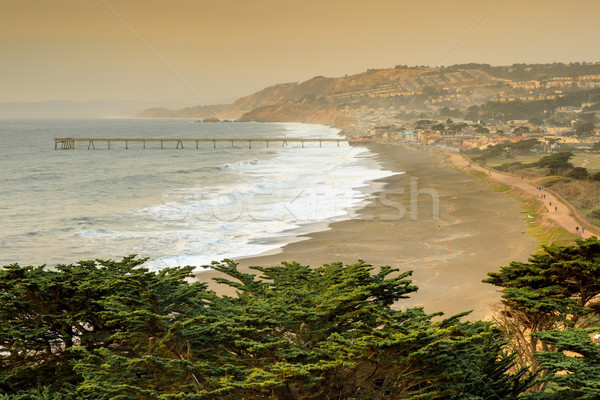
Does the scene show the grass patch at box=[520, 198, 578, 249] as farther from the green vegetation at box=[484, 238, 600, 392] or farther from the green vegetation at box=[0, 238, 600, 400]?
the green vegetation at box=[0, 238, 600, 400]

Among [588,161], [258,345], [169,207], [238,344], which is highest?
[258,345]

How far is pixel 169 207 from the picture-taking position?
45656mm

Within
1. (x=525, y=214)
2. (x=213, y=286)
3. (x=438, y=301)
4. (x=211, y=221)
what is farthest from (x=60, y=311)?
(x=525, y=214)

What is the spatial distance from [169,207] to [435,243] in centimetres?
2397

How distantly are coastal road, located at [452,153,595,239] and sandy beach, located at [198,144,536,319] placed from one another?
2.11 m

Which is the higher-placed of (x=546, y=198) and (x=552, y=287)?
(x=552, y=287)

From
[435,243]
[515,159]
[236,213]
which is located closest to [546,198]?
[435,243]

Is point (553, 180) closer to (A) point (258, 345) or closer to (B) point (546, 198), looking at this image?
(B) point (546, 198)

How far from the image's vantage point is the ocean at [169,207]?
104 feet

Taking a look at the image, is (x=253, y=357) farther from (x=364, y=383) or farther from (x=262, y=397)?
(x=364, y=383)

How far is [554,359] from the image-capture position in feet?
26.6

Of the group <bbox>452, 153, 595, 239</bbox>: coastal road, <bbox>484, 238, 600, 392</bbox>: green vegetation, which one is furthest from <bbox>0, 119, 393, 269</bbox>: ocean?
<bbox>484, 238, 600, 392</bbox>: green vegetation

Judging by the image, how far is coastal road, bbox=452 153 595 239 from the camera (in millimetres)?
32375

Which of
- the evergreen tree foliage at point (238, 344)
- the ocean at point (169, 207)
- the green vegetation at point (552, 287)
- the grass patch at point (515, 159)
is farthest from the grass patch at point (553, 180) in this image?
the evergreen tree foliage at point (238, 344)
